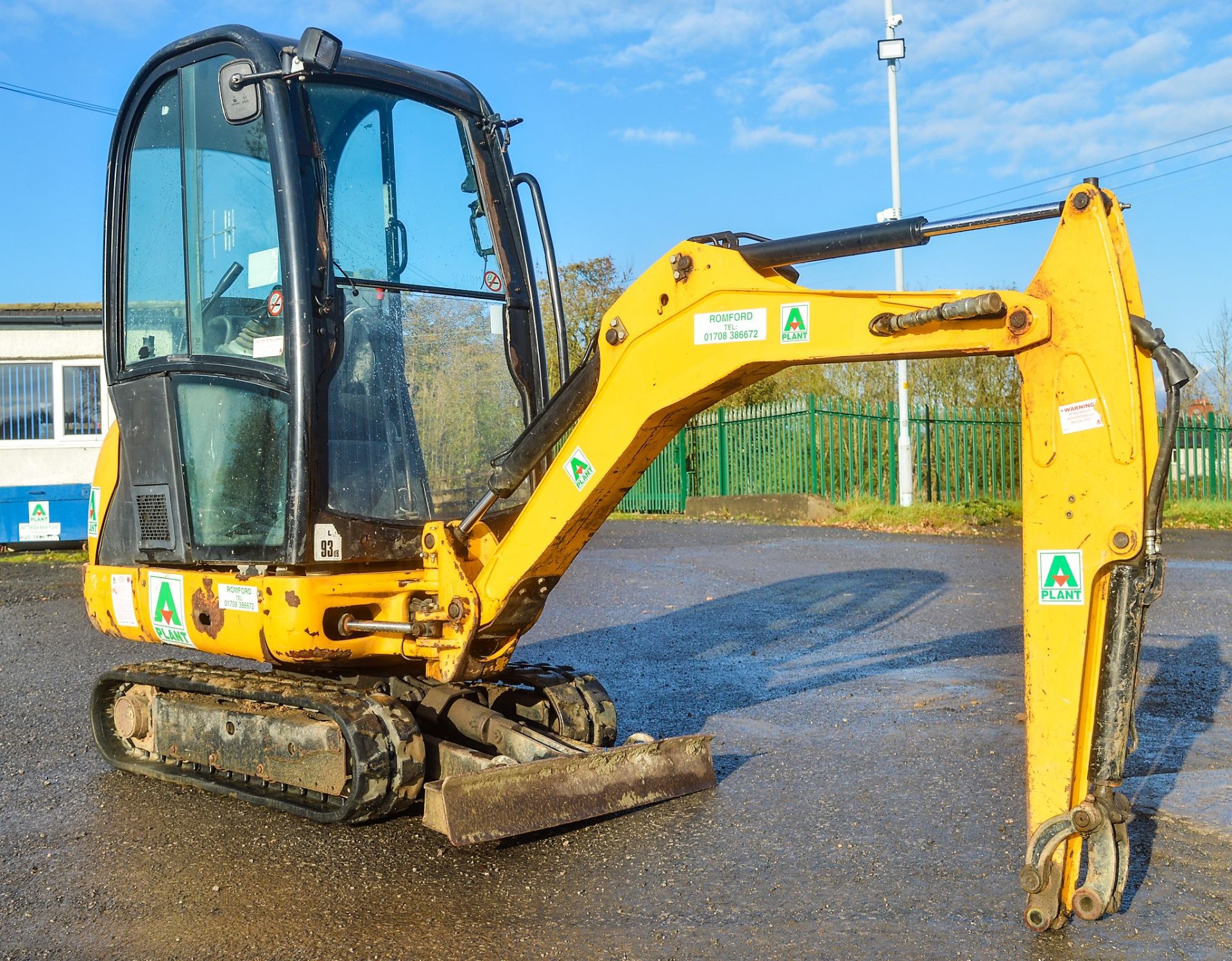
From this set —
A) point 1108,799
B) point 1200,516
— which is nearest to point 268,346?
point 1108,799

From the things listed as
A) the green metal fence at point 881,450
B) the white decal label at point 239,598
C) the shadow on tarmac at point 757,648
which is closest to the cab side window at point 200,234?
the white decal label at point 239,598

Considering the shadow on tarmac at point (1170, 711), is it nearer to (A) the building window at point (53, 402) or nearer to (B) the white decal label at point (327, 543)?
(B) the white decal label at point (327, 543)

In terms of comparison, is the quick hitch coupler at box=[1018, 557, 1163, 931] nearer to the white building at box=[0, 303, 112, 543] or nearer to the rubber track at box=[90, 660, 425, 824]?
the rubber track at box=[90, 660, 425, 824]

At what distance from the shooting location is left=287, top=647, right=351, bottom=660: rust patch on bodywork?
4.82 metres

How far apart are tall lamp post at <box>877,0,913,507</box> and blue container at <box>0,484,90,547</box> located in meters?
12.0

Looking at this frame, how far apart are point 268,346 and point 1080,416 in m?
3.19

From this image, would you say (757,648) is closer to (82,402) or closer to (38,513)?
(38,513)

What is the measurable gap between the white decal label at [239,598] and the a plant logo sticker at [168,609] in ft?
0.98

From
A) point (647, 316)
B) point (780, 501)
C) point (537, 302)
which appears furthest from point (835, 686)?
point (780, 501)

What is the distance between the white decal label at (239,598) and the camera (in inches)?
192

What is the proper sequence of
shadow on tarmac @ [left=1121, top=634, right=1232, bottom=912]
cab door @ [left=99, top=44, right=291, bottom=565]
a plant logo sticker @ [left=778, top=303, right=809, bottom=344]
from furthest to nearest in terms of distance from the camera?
1. cab door @ [left=99, top=44, right=291, bottom=565]
2. shadow on tarmac @ [left=1121, top=634, right=1232, bottom=912]
3. a plant logo sticker @ [left=778, top=303, right=809, bottom=344]

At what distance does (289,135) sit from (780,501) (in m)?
14.9

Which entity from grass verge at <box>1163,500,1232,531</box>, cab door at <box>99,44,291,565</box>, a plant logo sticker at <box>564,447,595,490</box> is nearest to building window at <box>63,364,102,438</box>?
cab door at <box>99,44,291,565</box>

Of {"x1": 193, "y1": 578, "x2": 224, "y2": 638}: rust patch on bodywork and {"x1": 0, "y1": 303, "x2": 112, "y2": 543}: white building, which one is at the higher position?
{"x1": 0, "y1": 303, "x2": 112, "y2": 543}: white building
